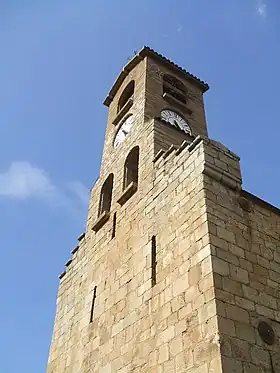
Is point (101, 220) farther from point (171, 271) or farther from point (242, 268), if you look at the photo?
point (242, 268)

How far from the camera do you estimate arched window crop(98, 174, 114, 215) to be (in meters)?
11.8

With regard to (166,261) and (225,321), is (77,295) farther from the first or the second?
(225,321)

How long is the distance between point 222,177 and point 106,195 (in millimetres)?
5024

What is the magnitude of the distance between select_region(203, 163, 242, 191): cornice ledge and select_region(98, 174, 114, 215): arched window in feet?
14.9

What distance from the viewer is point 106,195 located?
39.8 feet

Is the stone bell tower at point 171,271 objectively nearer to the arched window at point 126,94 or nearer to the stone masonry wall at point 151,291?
the stone masonry wall at point 151,291

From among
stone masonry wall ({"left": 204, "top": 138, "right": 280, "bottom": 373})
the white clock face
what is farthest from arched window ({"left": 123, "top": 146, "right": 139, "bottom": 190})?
stone masonry wall ({"left": 204, "top": 138, "right": 280, "bottom": 373})

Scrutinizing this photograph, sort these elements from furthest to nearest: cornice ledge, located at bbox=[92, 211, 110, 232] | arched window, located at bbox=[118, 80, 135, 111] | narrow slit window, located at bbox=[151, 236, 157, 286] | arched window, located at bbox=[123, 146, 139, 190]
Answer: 1. arched window, located at bbox=[118, 80, 135, 111]
2. arched window, located at bbox=[123, 146, 139, 190]
3. cornice ledge, located at bbox=[92, 211, 110, 232]
4. narrow slit window, located at bbox=[151, 236, 157, 286]

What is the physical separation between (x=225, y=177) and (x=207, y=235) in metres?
1.44

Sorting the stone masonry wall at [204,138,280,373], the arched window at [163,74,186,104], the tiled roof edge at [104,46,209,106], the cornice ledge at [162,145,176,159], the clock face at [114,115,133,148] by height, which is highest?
the tiled roof edge at [104,46,209,106]

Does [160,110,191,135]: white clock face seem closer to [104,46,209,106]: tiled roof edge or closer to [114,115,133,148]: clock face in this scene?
[114,115,133,148]: clock face

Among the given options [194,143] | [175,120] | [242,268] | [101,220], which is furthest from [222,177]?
[175,120]

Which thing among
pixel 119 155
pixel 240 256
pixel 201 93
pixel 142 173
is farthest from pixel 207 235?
pixel 201 93

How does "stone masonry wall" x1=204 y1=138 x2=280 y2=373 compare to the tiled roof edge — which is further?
the tiled roof edge
